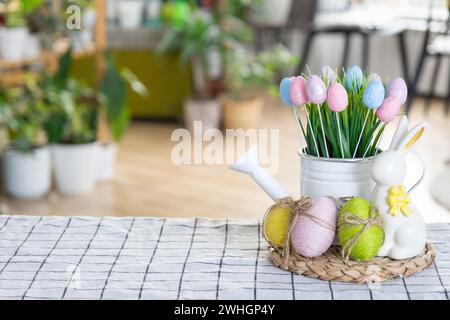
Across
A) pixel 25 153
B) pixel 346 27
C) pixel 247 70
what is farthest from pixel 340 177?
pixel 346 27

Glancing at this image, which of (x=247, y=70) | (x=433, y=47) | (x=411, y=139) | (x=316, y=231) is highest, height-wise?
(x=411, y=139)

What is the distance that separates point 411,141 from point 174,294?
0.40 meters

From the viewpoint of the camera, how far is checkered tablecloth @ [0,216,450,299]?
3.59 ft

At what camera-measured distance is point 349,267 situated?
113 centimetres

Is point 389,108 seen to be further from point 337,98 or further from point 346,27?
point 346,27

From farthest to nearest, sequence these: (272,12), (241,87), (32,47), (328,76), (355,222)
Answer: (272,12) < (241,87) < (32,47) < (328,76) < (355,222)

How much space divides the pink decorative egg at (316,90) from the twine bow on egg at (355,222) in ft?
0.55

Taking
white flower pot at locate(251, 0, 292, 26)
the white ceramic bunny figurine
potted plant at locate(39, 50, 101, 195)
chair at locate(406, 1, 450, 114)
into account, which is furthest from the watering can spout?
white flower pot at locate(251, 0, 292, 26)

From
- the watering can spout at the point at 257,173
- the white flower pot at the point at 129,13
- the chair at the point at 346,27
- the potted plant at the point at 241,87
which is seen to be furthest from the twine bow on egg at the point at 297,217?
the chair at the point at 346,27

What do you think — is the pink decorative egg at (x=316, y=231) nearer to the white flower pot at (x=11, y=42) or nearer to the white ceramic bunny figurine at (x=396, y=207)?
the white ceramic bunny figurine at (x=396, y=207)

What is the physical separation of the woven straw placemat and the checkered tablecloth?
0.01 meters

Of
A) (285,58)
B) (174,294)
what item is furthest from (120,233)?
(285,58)

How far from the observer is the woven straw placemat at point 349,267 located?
1.12m

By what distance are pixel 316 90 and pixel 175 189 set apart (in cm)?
290
